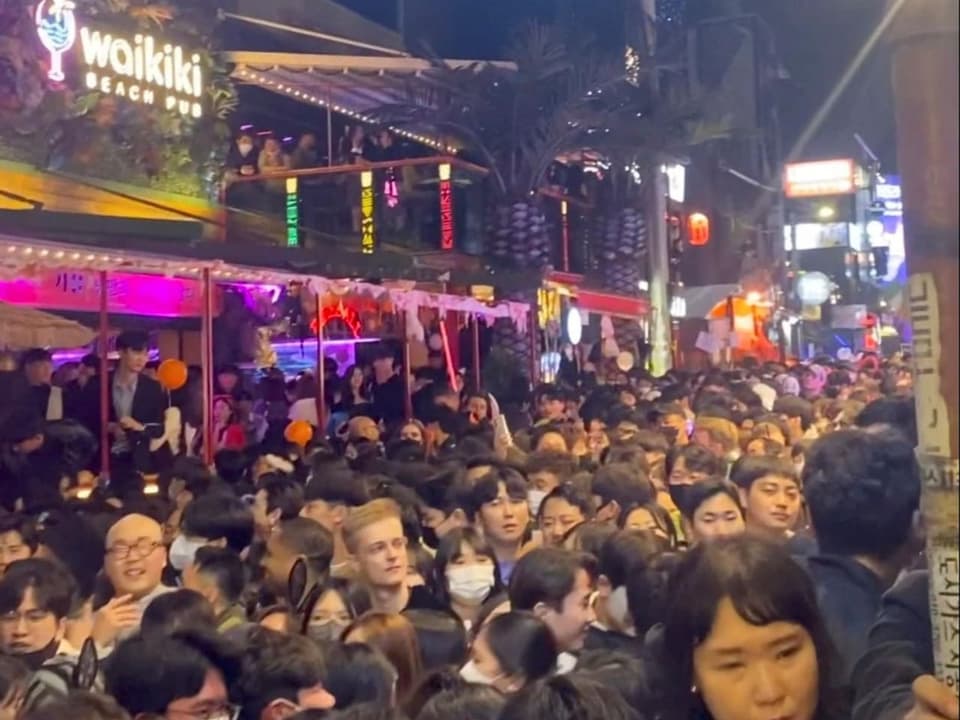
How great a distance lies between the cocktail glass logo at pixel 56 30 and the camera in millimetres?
12281

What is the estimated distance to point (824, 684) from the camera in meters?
2.52

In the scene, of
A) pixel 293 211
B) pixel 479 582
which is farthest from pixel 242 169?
pixel 479 582

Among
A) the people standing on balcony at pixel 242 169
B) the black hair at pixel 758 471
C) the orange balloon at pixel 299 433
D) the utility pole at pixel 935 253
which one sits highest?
the people standing on balcony at pixel 242 169

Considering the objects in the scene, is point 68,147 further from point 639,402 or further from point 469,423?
point 639,402

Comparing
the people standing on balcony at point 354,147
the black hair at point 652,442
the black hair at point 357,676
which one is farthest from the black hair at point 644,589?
the people standing on balcony at point 354,147

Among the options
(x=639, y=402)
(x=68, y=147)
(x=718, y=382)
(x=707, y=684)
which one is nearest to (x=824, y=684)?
(x=707, y=684)

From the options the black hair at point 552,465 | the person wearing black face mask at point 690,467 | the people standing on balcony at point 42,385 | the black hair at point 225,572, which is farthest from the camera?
the people standing on balcony at point 42,385

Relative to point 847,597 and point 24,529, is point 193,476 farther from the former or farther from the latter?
point 847,597

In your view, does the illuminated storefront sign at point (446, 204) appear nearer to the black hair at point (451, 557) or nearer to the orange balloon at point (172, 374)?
the orange balloon at point (172, 374)

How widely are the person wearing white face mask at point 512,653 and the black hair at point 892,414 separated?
166cm

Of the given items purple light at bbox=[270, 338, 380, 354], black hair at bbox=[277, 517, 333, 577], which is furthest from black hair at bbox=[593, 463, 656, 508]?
purple light at bbox=[270, 338, 380, 354]

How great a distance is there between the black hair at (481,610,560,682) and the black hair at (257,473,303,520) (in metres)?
2.70

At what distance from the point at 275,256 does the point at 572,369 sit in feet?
31.2

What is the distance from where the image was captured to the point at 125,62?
13.5m
